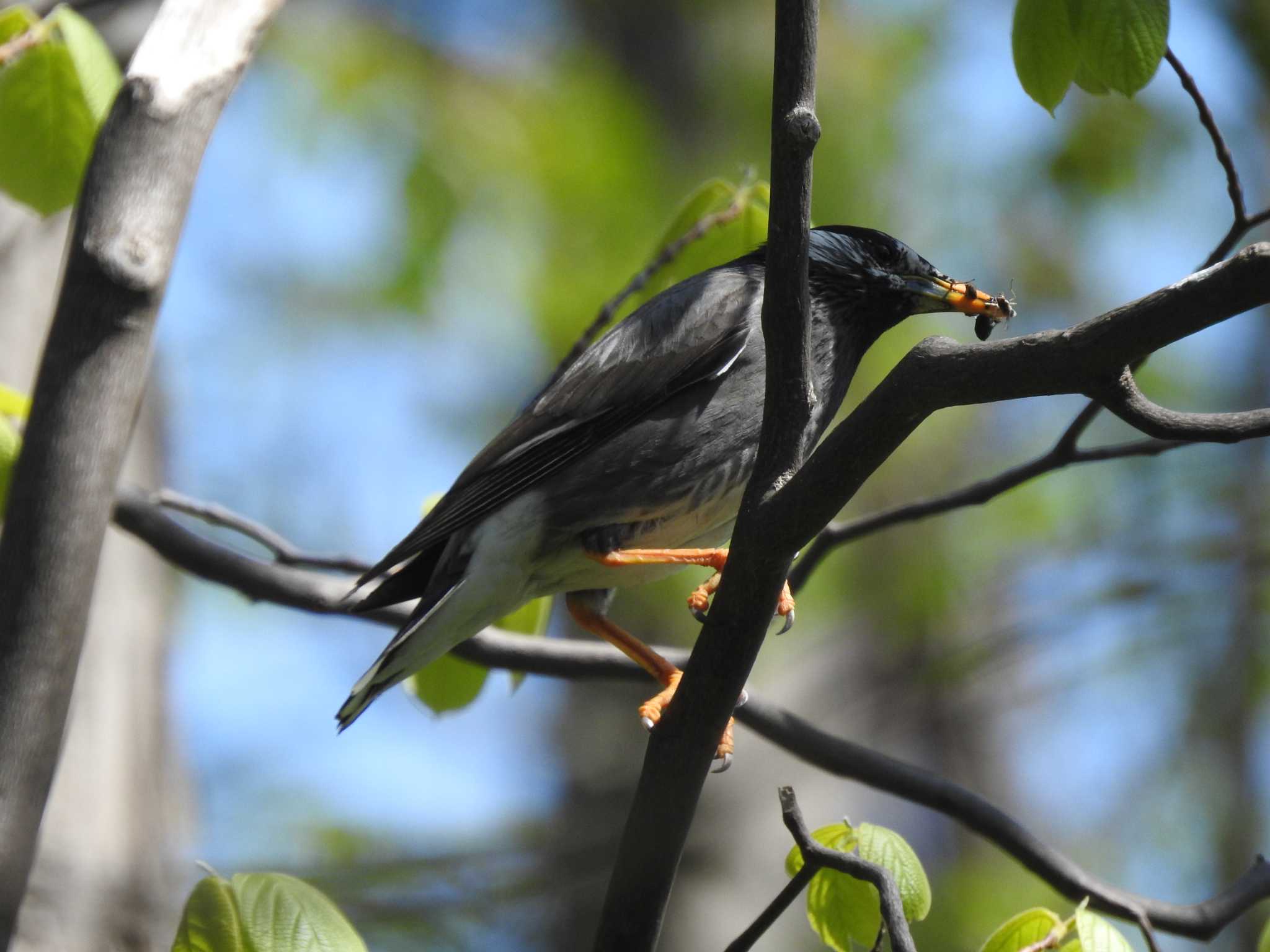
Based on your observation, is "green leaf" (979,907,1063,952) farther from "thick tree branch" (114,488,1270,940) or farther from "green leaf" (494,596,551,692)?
"green leaf" (494,596,551,692)

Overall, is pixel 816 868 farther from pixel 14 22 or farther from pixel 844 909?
pixel 14 22

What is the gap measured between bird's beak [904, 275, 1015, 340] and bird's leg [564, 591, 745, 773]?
1535 mm

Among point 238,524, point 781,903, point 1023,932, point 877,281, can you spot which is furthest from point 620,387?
point 1023,932

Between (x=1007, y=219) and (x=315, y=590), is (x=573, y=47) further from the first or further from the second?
(x=315, y=590)

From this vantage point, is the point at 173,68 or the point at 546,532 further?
the point at 546,532

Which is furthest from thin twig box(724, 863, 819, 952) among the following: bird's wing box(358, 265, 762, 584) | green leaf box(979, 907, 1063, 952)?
bird's wing box(358, 265, 762, 584)

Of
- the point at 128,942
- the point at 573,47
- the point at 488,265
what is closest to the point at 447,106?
the point at 488,265

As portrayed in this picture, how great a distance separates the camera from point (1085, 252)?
10.9 meters

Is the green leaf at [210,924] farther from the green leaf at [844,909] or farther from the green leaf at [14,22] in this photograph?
the green leaf at [14,22]

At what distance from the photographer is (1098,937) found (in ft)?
8.00

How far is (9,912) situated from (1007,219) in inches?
392

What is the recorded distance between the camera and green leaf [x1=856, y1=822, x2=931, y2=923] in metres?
2.58

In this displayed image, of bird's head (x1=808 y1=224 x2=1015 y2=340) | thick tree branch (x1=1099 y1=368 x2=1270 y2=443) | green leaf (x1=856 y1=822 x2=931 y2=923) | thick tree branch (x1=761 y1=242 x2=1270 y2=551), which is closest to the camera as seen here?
thick tree branch (x1=761 y1=242 x2=1270 y2=551)

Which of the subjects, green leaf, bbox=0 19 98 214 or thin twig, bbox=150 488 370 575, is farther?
thin twig, bbox=150 488 370 575
